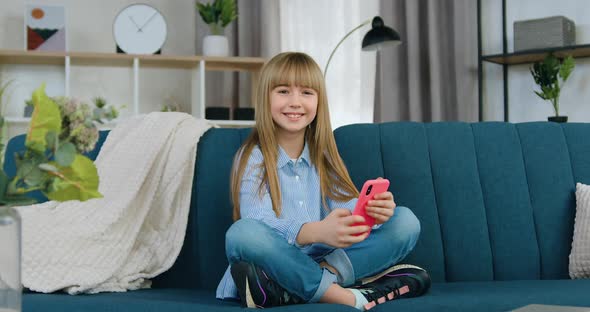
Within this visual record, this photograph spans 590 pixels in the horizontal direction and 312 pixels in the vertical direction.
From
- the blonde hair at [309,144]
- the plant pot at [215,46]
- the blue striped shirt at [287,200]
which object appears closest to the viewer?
the blue striped shirt at [287,200]

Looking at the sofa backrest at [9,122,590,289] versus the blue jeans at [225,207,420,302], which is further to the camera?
the sofa backrest at [9,122,590,289]

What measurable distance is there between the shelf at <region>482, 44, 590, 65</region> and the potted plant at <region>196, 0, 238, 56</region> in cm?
135

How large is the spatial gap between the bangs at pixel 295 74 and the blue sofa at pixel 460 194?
0.20m

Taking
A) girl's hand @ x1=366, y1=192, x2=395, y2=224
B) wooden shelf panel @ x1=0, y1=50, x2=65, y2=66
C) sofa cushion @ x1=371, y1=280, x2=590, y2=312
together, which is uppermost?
wooden shelf panel @ x1=0, y1=50, x2=65, y2=66

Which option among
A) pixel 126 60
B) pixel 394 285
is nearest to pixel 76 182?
pixel 394 285

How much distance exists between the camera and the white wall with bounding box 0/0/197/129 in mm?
4422

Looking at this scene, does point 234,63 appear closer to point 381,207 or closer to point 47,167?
point 381,207

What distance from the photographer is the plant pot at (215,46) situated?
13.8ft

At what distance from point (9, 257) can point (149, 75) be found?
3828 mm

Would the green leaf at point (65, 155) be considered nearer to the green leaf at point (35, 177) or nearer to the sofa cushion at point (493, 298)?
the green leaf at point (35, 177)

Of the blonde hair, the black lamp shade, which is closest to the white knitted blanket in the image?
the blonde hair

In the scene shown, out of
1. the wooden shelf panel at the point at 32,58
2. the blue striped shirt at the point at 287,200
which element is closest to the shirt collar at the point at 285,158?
the blue striped shirt at the point at 287,200

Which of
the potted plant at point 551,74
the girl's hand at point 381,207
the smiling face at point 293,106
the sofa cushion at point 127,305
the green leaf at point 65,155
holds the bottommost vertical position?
the sofa cushion at point 127,305

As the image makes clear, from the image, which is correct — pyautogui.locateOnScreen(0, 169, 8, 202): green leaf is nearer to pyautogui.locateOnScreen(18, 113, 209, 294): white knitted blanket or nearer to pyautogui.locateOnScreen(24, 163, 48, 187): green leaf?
pyautogui.locateOnScreen(24, 163, 48, 187): green leaf
